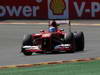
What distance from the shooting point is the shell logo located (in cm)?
3400

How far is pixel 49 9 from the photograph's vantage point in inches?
1364

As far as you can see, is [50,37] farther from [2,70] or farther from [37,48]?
[2,70]

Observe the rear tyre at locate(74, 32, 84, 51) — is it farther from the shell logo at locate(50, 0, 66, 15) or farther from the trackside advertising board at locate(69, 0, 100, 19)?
the trackside advertising board at locate(69, 0, 100, 19)

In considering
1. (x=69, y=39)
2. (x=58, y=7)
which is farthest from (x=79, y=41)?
(x=58, y=7)

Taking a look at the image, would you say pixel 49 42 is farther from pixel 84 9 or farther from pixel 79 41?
pixel 84 9

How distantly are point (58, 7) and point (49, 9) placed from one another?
3.15ft

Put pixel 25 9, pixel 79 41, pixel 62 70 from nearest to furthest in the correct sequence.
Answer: pixel 62 70 → pixel 79 41 → pixel 25 9

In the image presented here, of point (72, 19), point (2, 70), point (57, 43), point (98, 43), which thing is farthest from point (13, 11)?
point (2, 70)

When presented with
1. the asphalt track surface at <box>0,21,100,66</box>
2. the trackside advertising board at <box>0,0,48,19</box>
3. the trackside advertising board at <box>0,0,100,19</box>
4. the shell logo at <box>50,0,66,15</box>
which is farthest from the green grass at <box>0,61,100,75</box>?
the trackside advertising board at <box>0,0,48,19</box>

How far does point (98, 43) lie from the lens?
19.4 m

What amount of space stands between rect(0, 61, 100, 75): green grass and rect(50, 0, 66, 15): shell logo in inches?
887

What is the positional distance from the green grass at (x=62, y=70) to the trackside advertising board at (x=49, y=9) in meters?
22.7

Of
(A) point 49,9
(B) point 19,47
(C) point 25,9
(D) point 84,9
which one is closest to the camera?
(B) point 19,47

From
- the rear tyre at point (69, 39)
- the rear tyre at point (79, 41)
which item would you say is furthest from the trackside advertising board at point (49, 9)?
the rear tyre at point (69, 39)
